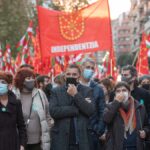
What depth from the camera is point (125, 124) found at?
620 cm

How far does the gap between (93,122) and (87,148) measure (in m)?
0.72

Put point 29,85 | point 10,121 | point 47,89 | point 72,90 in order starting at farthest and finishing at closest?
point 47,89
point 29,85
point 72,90
point 10,121

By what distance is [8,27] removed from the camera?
3250cm

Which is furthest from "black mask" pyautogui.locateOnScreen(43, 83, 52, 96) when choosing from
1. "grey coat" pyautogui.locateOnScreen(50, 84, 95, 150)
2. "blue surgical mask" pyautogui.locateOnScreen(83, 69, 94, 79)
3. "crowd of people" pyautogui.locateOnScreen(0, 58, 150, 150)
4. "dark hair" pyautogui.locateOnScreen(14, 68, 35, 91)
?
"grey coat" pyautogui.locateOnScreen(50, 84, 95, 150)

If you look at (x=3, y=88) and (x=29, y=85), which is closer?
(x=3, y=88)

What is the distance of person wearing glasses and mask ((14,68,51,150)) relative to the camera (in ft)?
21.0

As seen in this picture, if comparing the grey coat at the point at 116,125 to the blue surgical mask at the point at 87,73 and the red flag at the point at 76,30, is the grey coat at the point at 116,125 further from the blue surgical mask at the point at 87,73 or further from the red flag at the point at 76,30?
the red flag at the point at 76,30

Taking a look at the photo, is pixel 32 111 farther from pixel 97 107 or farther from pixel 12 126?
pixel 97 107

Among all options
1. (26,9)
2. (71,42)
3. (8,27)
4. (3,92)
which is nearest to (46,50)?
(71,42)

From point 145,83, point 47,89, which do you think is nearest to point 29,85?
point 47,89

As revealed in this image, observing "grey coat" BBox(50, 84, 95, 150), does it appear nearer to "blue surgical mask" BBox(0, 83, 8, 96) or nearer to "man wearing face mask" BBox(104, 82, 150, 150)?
"man wearing face mask" BBox(104, 82, 150, 150)

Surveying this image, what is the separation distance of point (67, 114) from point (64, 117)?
0.25 feet

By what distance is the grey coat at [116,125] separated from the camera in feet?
20.2

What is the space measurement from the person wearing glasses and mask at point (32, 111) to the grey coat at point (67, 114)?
177 mm
